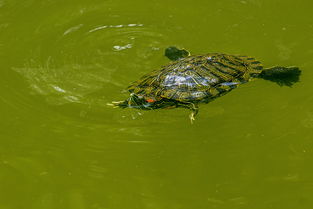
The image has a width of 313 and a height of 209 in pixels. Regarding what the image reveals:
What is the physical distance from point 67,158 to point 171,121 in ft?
2.61

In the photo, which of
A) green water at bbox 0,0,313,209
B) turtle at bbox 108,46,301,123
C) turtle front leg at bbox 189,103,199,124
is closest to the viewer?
green water at bbox 0,0,313,209

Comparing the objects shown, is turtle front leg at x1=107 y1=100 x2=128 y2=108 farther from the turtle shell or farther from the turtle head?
the turtle shell

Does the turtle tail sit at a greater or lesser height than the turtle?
lesser

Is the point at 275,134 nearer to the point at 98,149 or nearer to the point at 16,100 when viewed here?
the point at 98,149

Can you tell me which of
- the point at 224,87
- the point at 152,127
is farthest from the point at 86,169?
the point at 224,87

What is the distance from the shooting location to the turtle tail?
136 inches

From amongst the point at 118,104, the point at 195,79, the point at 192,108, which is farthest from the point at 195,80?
the point at 118,104

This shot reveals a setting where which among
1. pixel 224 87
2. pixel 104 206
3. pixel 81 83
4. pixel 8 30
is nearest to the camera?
pixel 104 206

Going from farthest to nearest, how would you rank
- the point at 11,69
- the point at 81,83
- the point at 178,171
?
the point at 11,69 < the point at 81,83 < the point at 178,171

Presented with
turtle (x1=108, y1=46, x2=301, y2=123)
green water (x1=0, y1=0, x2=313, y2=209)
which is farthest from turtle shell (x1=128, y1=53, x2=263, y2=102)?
green water (x1=0, y1=0, x2=313, y2=209)

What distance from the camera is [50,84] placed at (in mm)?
3691

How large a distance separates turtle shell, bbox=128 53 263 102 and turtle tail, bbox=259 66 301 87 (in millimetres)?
73

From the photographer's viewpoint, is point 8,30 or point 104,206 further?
point 8,30

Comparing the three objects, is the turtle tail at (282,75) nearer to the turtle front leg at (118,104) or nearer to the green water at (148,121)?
the green water at (148,121)
